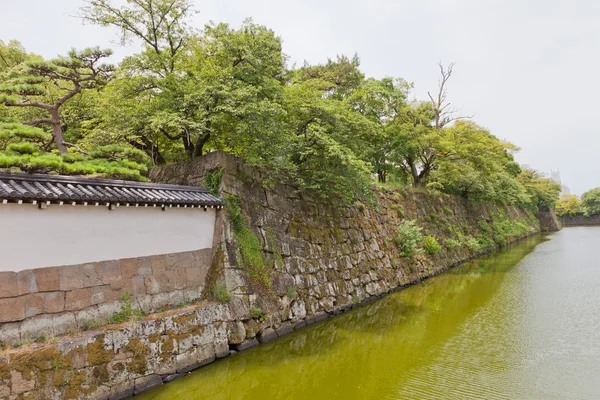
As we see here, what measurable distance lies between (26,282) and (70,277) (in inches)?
21.0

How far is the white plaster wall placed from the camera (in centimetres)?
457

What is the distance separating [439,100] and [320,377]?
17838 mm

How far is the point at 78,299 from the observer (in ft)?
16.9

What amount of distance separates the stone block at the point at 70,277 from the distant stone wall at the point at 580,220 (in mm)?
67192

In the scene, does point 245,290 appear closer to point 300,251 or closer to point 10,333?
point 300,251

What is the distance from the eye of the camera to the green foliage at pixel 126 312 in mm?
5478

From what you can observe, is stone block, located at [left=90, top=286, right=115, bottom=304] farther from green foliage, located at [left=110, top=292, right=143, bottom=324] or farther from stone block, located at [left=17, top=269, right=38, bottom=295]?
stone block, located at [left=17, top=269, right=38, bottom=295]

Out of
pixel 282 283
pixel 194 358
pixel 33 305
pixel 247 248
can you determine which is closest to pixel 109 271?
pixel 33 305

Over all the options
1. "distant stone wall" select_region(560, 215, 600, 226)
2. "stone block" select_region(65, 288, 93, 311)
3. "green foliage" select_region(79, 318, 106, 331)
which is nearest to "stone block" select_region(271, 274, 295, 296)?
"green foliage" select_region(79, 318, 106, 331)

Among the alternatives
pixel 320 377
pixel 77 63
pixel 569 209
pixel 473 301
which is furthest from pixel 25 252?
pixel 569 209

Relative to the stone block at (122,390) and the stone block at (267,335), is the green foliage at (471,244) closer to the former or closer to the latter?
the stone block at (267,335)

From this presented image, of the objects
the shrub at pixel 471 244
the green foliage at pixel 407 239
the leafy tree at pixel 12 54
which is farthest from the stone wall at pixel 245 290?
the leafy tree at pixel 12 54

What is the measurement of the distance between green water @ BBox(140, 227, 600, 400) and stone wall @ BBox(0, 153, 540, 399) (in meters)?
0.40

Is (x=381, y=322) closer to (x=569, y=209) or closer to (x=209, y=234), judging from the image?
(x=209, y=234)
